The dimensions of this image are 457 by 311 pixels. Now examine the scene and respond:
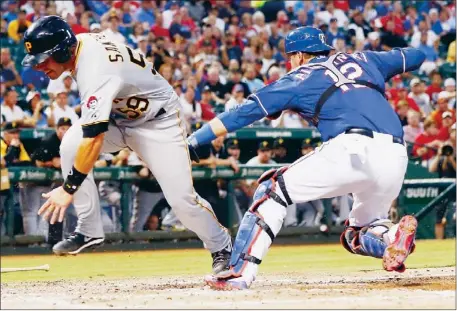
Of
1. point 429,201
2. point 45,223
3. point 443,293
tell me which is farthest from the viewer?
point 429,201

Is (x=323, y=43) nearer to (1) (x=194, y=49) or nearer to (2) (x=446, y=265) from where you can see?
(2) (x=446, y=265)

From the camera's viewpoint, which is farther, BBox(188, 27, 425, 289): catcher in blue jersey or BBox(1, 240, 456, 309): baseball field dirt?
BBox(188, 27, 425, 289): catcher in blue jersey

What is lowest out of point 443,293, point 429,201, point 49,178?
point 429,201

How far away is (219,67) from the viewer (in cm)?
1627

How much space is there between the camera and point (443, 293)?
661cm

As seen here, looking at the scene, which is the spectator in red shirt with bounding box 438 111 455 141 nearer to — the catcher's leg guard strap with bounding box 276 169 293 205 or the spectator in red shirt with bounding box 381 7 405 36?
the spectator in red shirt with bounding box 381 7 405 36

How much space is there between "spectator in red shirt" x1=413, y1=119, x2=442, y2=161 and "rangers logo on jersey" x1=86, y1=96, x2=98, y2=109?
8971mm

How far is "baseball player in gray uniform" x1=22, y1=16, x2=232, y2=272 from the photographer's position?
22.2 ft

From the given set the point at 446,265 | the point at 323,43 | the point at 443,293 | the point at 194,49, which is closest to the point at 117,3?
the point at 194,49

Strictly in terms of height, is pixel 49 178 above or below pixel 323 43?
below

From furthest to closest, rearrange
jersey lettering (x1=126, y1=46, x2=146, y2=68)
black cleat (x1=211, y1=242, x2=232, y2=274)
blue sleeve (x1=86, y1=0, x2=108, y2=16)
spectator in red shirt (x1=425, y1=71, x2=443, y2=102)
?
spectator in red shirt (x1=425, y1=71, x2=443, y2=102) < blue sleeve (x1=86, y1=0, x2=108, y2=16) < black cleat (x1=211, y1=242, x2=232, y2=274) < jersey lettering (x1=126, y1=46, x2=146, y2=68)

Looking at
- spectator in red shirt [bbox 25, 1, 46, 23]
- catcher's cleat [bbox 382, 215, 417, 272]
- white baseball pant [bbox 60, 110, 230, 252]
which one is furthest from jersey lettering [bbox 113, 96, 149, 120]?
spectator in red shirt [bbox 25, 1, 46, 23]

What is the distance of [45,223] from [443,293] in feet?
20.8

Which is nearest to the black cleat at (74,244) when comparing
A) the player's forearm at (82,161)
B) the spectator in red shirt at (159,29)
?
the player's forearm at (82,161)
